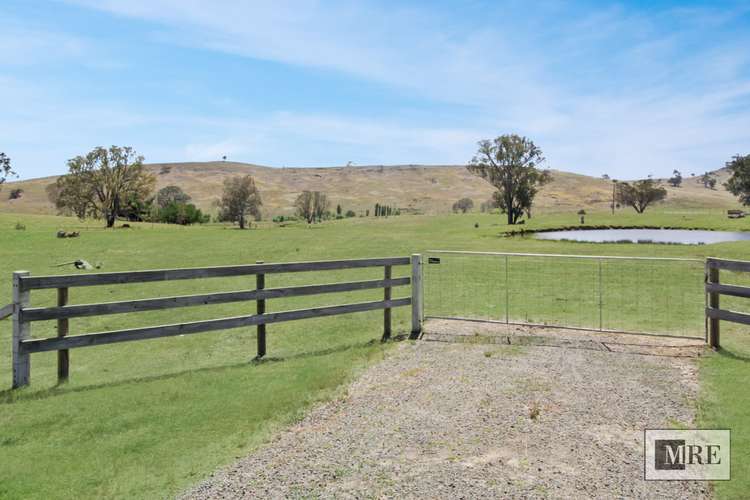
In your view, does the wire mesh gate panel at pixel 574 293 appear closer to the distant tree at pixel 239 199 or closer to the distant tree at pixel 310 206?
the distant tree at pixel 239 199

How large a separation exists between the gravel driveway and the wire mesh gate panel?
253 centimetres

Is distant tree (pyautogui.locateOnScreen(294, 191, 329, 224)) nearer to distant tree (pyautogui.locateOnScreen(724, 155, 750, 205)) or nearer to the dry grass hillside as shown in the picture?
the dry grass hillside

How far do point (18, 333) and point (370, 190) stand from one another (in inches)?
6349

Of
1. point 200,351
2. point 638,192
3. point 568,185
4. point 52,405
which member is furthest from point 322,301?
point 568,185

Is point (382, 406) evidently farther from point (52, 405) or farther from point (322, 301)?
point (322, 301)

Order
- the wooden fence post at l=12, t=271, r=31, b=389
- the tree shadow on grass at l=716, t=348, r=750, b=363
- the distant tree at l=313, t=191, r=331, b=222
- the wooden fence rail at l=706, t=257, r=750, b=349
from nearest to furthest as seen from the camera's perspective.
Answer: the wooden fence post at l=12, t=271, r=31, b=389, the tree shadow on grass at l=716, t=348, r=750, b=363, the wooden fence rail at l=706, t=257, r=750, b=349, the distant tree at l=313, t=191, r=331, b=222

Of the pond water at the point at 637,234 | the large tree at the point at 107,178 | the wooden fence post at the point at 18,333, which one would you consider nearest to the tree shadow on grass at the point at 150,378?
the wooden fence post at the point at 18,333

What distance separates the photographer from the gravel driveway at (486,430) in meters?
4.16

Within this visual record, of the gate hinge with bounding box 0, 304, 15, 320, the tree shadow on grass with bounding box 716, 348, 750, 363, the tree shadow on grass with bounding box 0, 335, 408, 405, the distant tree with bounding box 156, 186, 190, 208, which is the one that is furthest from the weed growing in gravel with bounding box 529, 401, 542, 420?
the distant tree with bounding box 156, 186, 190, 208

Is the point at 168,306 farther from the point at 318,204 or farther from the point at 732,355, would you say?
the point at 318,204

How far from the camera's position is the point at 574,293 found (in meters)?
14.7

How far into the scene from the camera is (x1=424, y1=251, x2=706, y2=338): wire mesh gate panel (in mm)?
10852

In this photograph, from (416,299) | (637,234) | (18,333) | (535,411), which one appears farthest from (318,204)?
(535,411)

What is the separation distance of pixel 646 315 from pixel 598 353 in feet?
14.2
